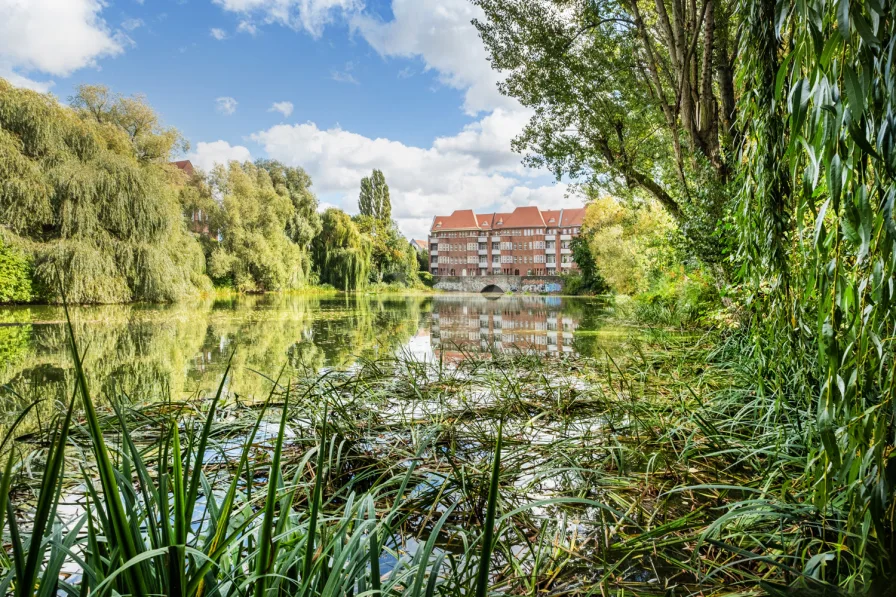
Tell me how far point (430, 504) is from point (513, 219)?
54.4 m

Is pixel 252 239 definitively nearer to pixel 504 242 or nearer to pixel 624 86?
pixel 624 86

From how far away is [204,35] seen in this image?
31781 mm

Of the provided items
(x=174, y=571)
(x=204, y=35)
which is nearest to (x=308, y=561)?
(x=174, y=571)

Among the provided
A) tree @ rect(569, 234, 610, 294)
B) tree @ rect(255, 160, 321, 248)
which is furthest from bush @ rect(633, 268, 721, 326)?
tree @ rect(569, 234, 610, 294)

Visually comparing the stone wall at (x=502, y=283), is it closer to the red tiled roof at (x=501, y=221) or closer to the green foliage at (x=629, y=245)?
the red tiled roof at (x=501, y=221)

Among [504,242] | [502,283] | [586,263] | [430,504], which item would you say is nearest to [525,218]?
[504,242]

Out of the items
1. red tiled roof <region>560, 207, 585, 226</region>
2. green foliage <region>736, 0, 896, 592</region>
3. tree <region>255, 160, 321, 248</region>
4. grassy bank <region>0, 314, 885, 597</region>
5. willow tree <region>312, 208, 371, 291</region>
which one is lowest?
grassy bank <region>0, 314, 885, 597</region>

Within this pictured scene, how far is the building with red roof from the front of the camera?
5292 centimetres

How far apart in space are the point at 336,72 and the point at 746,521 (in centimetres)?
4475

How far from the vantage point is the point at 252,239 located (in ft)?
63.4

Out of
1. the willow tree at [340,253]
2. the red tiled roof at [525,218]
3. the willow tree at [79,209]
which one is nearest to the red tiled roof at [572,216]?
the red tiled roof at [525,218]

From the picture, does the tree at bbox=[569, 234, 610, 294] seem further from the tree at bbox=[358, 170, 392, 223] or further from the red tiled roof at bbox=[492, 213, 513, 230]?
the red tiled roof at bbox=[492, 213, 513, 230]

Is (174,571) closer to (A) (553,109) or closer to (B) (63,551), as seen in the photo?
(B) (63,551)

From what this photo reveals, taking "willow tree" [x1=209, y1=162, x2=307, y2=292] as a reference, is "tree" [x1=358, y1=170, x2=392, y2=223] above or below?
above
